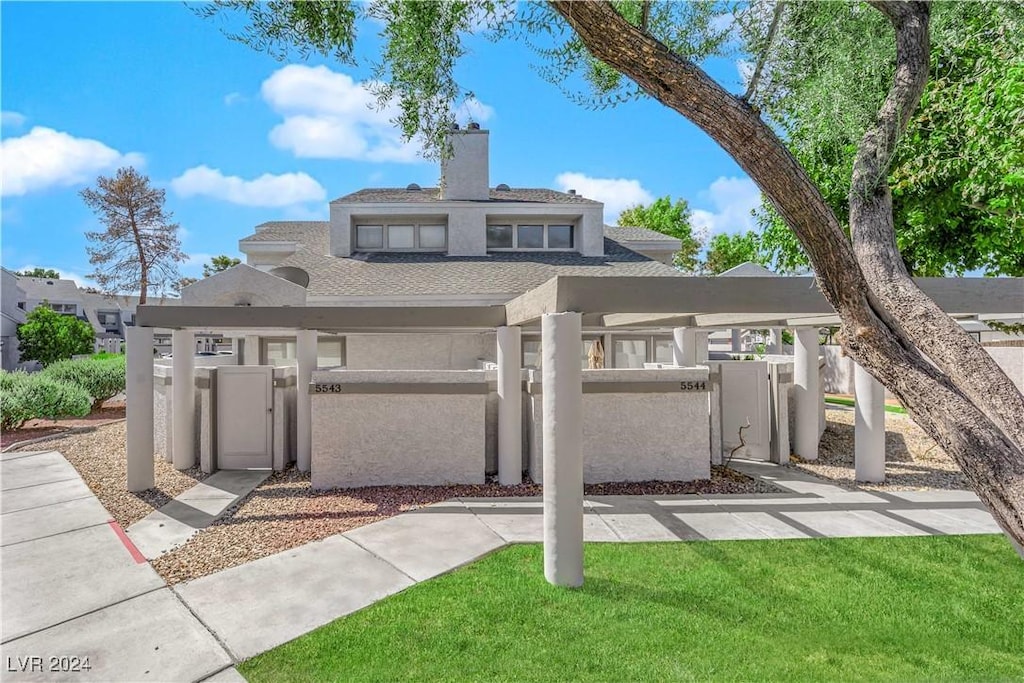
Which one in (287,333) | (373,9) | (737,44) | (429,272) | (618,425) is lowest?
(618,425)

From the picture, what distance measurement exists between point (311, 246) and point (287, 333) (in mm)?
4756

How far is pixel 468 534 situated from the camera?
20.5ft

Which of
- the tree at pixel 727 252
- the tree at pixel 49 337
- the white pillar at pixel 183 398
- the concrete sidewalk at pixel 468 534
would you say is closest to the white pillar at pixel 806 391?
the concrete sidewalk at pixel 468 534

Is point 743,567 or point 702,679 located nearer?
point 702,679

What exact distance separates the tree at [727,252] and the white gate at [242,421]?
3447 centimetres

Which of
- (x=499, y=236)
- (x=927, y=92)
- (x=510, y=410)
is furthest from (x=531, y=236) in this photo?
(x=927, y=92)

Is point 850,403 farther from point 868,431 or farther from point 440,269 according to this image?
point 440,269

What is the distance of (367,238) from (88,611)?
520 inches

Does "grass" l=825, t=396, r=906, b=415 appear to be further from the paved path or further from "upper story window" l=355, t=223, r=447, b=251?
"upper story window" l=355, t=223, r=447, b=251

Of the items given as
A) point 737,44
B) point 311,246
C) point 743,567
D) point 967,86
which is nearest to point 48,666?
point 743,567

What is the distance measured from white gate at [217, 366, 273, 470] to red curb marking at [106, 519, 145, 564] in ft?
9.17

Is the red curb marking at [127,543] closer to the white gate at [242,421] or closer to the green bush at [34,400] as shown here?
the white gate at [242,421]

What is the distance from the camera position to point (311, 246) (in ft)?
55.0

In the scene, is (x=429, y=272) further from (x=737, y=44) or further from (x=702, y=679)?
(x=702, y=679)
